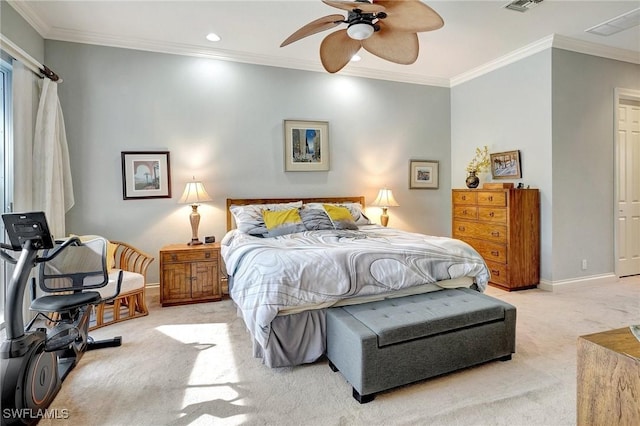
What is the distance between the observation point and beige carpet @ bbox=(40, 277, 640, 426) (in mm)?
1815

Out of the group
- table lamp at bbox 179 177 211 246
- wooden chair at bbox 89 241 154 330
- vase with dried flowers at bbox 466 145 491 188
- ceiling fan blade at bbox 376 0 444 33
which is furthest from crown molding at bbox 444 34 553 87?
wooden chair at bbox 89 241 154 330

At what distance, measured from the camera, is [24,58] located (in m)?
2.99

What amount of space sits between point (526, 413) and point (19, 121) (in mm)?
4331

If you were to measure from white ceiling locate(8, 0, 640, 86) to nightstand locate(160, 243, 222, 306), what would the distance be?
2343 mm

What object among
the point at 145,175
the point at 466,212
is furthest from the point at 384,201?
the point at 145,175

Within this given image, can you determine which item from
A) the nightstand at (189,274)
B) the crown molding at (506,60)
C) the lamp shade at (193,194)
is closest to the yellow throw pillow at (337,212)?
the nightstand at (189,274)

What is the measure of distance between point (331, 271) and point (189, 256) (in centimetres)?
201

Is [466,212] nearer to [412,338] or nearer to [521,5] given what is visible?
[521,5]

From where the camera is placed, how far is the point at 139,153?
3955mm

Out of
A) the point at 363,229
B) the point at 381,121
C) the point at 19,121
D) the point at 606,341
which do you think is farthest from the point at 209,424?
the point at 381,121

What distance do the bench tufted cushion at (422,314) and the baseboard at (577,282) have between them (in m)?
2.21

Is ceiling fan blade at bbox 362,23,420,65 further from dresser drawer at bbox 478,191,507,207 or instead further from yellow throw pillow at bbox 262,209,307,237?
dresser drawer at bbox 478,191,507,207

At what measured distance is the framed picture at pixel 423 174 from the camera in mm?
5305

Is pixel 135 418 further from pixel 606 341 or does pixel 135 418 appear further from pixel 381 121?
pixel 381 121
